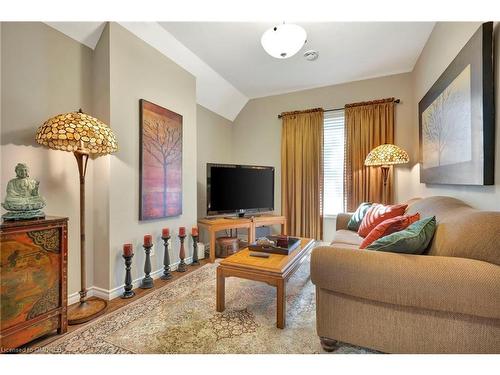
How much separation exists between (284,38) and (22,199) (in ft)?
7.31

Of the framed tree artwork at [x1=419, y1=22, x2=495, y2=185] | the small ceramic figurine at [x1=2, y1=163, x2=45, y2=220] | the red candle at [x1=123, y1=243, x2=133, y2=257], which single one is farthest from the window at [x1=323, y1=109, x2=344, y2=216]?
Result: the small ceramic figurine at [x1=2, y1=163, x2=45, y2=220]

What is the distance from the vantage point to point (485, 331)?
1.00m

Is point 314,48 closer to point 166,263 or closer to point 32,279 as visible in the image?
point 166,263

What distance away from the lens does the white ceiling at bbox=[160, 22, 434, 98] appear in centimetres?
228

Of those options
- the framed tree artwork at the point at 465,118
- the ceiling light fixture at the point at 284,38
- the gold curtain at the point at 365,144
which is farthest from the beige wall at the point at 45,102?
the gold curtain at the point at 365,144

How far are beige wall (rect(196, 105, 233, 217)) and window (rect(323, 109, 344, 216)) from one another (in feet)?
5.77

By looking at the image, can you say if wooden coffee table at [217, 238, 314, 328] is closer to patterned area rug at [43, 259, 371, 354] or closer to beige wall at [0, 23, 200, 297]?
patterned area rug at [43, 259, 371, 354]

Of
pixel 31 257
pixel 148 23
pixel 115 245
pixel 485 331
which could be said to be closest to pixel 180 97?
pixel 148 23

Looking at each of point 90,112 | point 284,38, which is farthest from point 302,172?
point 90,112

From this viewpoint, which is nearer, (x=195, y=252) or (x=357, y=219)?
(x=357, y=219)

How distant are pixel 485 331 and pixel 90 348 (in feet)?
6.89

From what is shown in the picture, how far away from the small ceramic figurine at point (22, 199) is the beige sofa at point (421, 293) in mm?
1770

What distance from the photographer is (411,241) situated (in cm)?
120
